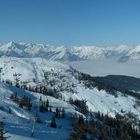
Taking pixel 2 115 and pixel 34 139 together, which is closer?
pixel 34 139

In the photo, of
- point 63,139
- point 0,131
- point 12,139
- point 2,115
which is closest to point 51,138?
point 63,139

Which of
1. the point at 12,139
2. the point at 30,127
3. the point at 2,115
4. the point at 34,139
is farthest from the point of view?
the point at 2,115

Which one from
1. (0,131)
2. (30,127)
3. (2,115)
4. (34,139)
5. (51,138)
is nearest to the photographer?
(0,131)

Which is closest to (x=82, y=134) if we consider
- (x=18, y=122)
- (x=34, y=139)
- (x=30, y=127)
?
(x=34, y=139)

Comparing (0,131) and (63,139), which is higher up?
(0,131)

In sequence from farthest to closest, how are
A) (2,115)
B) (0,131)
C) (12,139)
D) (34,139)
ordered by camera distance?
1. (2,115)
2. (34,139)
3. (12,139)
4. (0,131)

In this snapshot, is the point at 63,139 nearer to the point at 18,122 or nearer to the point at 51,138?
the point at 51,138

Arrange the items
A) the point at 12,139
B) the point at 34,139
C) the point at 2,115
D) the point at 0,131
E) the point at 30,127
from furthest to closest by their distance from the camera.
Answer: the point at 2,115 → the point at 30,127 → the point at 34,139 → the point at 12,139 → the point at 0,131

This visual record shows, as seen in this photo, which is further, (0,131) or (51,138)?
(51,138)

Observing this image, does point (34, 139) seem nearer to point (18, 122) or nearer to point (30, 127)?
point (30, 127)
